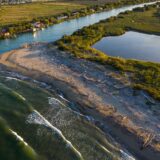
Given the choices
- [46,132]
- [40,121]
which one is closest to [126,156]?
[46,132]

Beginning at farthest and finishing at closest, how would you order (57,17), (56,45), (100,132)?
(57,17) → (56,45) → (100,132)

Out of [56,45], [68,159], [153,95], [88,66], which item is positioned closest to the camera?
[68,159]

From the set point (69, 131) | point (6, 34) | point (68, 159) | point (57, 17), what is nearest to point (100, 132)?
point (69, 131)

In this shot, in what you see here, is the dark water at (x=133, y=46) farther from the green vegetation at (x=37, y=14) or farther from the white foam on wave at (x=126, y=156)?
the white foam on wave at (x=126, y=156)

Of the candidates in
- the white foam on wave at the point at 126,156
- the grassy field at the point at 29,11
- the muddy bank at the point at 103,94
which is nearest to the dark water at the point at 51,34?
the muddy bank at the point at 103,94

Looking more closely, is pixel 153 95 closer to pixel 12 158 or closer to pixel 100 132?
pixel 100 132
